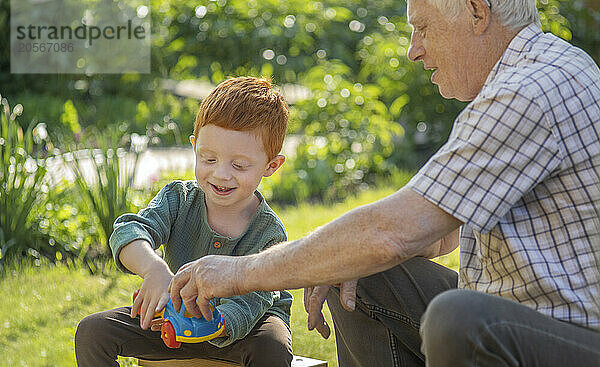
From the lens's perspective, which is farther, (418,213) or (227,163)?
(227,163)

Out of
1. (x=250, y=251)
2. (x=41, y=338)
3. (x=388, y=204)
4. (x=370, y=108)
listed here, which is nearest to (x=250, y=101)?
(x=250, y=251)

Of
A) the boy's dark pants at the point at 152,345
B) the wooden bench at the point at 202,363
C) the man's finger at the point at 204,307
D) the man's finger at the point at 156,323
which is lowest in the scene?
the wooden bench at the point at 202,363

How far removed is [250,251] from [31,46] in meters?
6.53

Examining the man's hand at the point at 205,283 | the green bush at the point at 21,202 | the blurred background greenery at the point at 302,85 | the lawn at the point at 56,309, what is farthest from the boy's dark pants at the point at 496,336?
the blurred background greenery at the point at 302,85

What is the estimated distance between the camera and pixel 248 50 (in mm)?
7277

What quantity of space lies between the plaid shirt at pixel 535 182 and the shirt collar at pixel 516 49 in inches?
3.5

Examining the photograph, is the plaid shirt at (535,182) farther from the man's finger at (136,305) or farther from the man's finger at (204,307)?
the man's finger at (136,305)

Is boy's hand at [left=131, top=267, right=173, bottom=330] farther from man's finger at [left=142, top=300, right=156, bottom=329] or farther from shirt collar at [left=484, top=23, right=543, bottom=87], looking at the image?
shirt collar at [left=484, top=23, right=543, bottom=87]

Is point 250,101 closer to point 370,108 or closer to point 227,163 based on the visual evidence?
point 227,163

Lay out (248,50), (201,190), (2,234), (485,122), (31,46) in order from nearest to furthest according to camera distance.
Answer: (485,122), (201,190), (2,234), (248,50), (31,46)

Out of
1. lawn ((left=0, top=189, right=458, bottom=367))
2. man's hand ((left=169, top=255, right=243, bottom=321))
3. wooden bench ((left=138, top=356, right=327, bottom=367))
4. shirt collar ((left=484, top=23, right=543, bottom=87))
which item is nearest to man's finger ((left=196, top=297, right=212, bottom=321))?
man's hand ((left=169, top=255, right=243, bottom=321))

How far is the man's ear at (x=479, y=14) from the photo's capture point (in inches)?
78.9

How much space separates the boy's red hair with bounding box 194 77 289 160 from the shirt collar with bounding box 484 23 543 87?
693 mm

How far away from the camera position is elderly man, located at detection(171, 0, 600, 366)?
5.52ft
